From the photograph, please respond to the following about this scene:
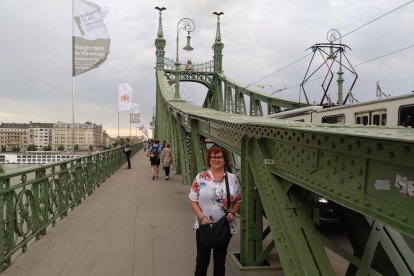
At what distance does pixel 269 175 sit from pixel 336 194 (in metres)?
1.05

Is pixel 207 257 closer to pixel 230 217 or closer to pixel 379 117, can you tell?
pixel 230 217

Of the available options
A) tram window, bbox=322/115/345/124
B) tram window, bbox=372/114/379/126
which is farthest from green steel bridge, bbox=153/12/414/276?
tram window, bbox=322/115/345/124

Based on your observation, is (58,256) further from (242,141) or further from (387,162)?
(387,162)

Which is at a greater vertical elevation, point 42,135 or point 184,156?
point 42,135

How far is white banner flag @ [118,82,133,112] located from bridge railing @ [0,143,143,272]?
12931mm

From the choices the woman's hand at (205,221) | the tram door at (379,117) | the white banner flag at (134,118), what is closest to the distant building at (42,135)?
the white banner flag at (134,118)

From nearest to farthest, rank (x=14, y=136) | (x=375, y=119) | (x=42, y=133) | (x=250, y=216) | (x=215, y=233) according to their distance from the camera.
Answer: (x=215, y=233) < (x=250, y=216) < (x=375, y=119) < (x=14, y=136) < (x=42, y=133)

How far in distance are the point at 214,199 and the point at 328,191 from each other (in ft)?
3.83

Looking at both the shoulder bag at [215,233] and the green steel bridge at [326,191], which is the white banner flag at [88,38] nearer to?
the green steel bridge at [326,191]

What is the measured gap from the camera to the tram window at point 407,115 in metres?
7.61

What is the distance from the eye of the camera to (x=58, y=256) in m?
4.12

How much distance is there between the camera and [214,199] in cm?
302

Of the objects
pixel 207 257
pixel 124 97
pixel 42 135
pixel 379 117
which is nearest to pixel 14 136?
pixel 42 135

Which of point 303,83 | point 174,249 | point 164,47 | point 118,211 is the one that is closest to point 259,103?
point 303,83
